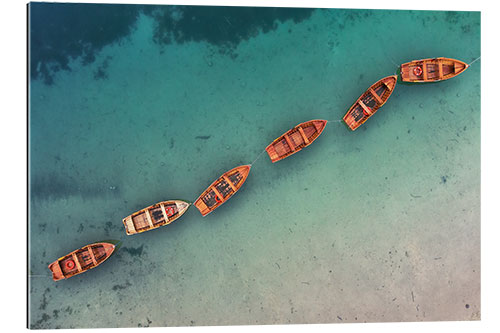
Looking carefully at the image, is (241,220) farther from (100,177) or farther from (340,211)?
(100,177)

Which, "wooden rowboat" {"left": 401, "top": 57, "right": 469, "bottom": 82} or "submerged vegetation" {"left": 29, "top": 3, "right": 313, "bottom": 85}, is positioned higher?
"submerged vegetation" {"left": 29, "top": 3, "right": 313, "bottom": 85}

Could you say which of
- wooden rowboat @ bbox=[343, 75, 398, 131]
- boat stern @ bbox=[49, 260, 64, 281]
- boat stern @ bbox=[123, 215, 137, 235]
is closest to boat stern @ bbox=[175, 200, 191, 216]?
boat stern @ bbox=[123, 215, 137, 235]

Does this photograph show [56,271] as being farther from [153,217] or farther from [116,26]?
[116,26]

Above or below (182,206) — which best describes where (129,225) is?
above

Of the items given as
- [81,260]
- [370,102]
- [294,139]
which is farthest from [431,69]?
[81,260]

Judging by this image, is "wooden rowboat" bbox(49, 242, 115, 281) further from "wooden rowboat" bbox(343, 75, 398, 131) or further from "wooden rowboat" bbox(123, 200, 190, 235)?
"wooden rowboat" bbox(343, 75, 398, 131)
